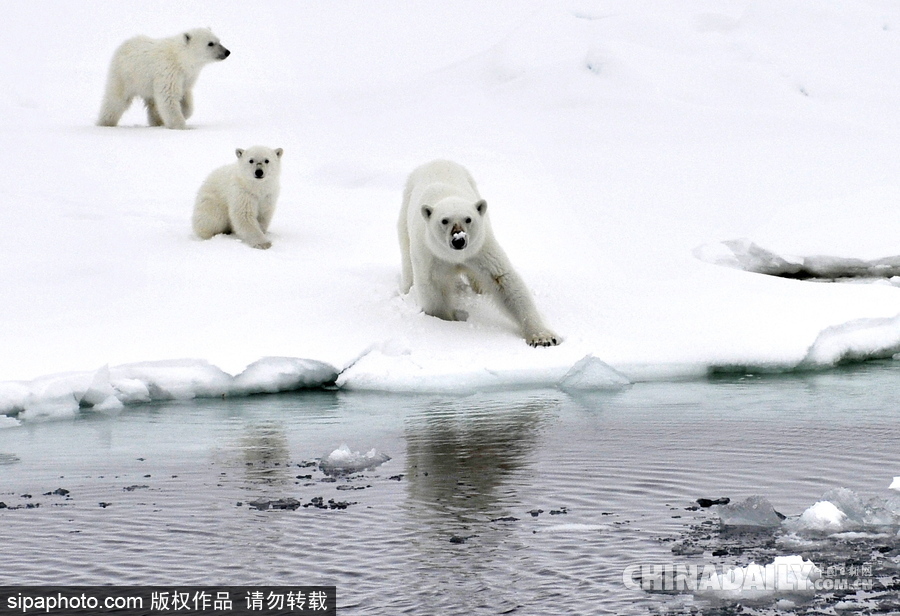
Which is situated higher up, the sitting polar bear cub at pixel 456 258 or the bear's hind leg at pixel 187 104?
the bear's hind leg at pixel 187 104

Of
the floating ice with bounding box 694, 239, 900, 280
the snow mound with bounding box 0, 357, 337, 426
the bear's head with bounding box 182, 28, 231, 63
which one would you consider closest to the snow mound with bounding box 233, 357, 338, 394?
the snow mound with bounding box 0, 357, 337, 426

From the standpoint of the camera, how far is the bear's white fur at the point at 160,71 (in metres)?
13.5

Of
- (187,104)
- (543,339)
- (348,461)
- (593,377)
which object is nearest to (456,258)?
(543,339)

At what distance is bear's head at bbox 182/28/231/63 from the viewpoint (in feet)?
45.0

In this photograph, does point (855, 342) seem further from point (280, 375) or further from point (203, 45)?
point (203, 45)

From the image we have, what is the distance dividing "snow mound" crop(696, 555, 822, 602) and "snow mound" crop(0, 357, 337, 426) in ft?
14.0

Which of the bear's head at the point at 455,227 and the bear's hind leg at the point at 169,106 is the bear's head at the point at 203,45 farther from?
the bear's head at the point at 455,227

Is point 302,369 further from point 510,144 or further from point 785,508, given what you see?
point 510,144

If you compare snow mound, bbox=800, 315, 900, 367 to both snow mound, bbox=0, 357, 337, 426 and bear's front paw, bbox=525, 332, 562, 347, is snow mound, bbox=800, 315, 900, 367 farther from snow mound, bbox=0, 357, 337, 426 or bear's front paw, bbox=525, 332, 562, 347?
snow mound, bbox=0, 357, 337, 426

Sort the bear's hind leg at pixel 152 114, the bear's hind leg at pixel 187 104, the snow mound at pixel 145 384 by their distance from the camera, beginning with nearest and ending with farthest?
the snow mound at pixel 145 384
the bear's hind leg at pixel 152 114
the bear's hind leg at pixel 187 104

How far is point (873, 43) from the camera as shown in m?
16.7

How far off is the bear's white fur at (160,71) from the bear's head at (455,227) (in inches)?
251

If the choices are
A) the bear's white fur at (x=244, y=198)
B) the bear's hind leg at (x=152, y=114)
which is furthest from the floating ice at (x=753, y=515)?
the bear's hind leg at (x=152, y=114)

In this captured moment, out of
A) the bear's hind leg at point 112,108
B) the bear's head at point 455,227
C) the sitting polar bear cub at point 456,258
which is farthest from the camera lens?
the bear's hind leg at point 112,108
